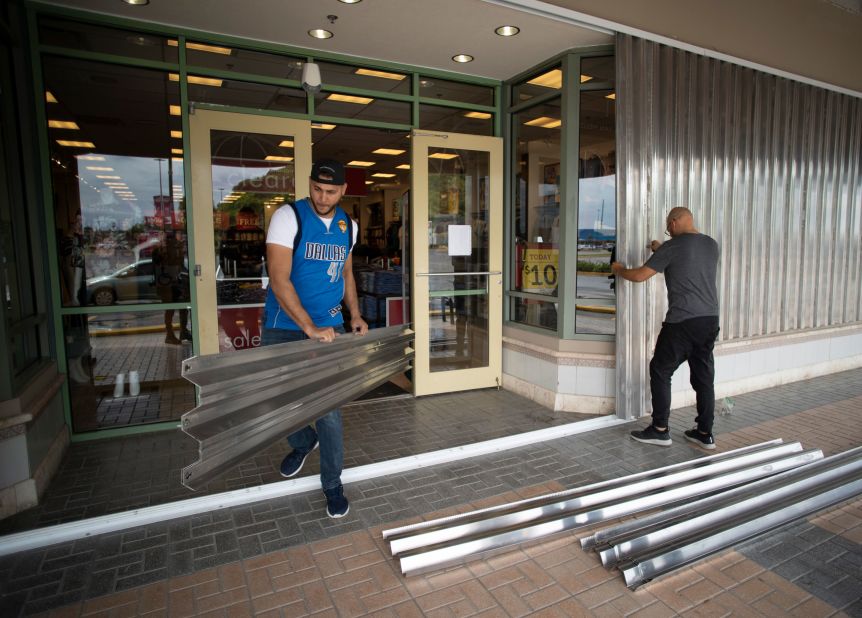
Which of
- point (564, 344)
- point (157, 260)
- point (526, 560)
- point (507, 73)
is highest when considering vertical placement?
point (507, 73)

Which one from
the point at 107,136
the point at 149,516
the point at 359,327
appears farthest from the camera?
the point at 107,136

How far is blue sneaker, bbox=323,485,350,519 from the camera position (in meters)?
3.22

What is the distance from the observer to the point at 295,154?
4.88 m

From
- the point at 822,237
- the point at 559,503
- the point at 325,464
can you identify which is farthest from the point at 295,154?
the point at 822,237

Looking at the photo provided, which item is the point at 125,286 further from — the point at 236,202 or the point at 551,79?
the point at 551,79

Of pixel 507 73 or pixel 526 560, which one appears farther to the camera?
pixel 507 73

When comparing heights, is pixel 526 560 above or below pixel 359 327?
below

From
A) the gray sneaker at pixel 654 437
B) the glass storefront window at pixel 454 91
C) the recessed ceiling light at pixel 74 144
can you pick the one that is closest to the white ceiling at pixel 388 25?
the glass storefront window at pixel 454 91

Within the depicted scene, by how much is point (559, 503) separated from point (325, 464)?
4.64ft

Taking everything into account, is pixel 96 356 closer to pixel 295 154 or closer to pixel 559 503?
pixel 295 154

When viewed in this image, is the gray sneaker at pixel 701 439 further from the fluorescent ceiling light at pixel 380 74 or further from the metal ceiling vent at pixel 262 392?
the fluorescent ceiling light at pixel 380 74

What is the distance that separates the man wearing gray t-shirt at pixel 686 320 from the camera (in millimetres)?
4172

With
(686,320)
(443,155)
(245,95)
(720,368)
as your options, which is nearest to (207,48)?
(245,95)

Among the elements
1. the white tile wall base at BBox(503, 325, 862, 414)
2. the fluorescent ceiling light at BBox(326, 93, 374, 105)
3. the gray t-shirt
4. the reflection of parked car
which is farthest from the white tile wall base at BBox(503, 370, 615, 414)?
the reflection of parked car
